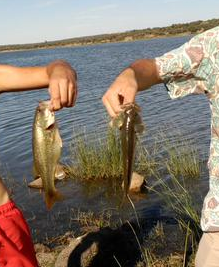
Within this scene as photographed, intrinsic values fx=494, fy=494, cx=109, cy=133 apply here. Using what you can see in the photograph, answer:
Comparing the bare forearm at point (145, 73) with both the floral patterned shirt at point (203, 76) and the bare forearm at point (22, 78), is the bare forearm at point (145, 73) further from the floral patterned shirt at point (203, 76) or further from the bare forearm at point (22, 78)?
the bare forearm at point (22, 78)

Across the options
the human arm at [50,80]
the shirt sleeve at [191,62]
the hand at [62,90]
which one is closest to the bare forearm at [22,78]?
the human arm at [50,80]

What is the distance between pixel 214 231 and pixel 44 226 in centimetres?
620

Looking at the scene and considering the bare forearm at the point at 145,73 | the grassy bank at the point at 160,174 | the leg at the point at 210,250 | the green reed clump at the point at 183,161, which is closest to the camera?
the bare forearm at the point at 145,73

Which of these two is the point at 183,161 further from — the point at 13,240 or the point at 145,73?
the point at 145,73

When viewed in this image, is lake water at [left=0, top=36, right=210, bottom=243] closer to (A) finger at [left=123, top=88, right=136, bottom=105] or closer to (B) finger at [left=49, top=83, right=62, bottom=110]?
(B) finger at [left=49, top=83, right=62, bottom=110]

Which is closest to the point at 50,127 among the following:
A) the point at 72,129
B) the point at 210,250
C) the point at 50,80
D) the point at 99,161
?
the point at 50,80

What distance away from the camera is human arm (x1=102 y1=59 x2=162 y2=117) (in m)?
2.26

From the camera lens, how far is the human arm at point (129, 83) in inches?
88.8

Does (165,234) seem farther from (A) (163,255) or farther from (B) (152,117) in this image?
(B) (152,117)

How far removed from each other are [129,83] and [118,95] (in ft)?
0.59

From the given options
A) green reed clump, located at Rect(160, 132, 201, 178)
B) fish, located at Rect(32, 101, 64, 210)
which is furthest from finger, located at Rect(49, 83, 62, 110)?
green reed clump, located at Rect(160, 132, 201, 178)

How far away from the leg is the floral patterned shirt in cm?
8

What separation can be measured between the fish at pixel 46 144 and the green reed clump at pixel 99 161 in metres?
6.82

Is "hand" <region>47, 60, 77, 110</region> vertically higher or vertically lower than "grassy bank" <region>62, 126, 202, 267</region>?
higher
